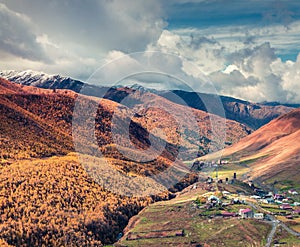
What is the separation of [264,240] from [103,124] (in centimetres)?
9878

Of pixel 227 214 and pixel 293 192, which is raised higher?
pixel 293 192

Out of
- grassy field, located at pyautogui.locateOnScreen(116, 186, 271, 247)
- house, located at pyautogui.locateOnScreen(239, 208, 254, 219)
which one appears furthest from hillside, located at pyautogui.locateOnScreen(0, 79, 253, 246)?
house, located at pyautogui.locateOnScreen(239, 208, 254, 219)

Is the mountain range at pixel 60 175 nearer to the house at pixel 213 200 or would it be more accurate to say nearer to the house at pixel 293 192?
the house at pixel 213 200

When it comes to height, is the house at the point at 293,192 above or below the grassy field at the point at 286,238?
above

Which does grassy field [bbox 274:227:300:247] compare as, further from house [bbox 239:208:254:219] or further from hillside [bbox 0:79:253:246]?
hillside [bbox 0:79:253:246]

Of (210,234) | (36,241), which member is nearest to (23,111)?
(36,241)

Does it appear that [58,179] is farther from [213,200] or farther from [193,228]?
[213,200]

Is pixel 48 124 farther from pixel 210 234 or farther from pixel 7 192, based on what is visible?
pixel 210 234

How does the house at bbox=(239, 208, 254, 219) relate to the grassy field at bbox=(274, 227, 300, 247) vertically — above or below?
above

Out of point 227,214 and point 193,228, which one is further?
point 227,214

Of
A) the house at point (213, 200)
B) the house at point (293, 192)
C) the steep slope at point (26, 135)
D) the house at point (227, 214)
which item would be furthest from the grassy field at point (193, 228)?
the house at point (293, 192)

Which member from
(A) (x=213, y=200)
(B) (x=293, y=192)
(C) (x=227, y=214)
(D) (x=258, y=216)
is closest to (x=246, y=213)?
(D) (x=258, y=216)

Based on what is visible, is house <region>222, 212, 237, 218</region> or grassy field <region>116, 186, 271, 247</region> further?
house <region>222, 212, 237, 218</region>

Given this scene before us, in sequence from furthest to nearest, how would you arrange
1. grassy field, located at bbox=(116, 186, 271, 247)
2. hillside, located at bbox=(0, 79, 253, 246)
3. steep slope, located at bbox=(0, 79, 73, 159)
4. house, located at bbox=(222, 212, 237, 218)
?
steep slope, located at bbox=(0, 79, 73, 159), house, located at bbox=(222, 212, 237, 218), grassy field, located at bbox=(116, 186, 271, 247), hillside, located at bbox=(0, 79, 253, 246)
